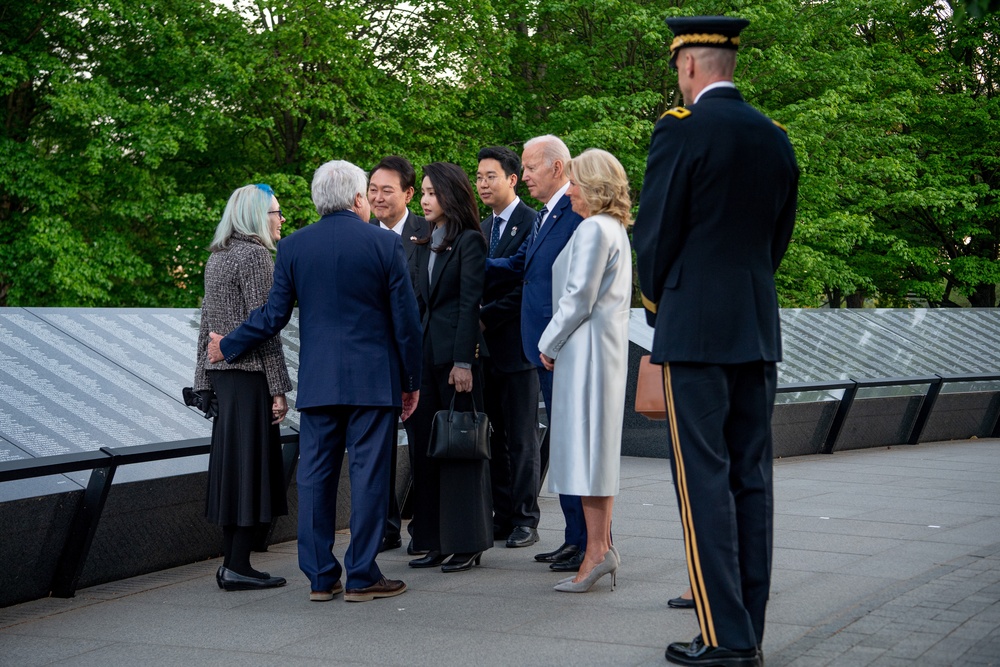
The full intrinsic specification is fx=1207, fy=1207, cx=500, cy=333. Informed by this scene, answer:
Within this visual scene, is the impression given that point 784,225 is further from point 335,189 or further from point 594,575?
point 335,189

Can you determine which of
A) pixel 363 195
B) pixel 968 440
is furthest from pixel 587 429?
pixel 968 440

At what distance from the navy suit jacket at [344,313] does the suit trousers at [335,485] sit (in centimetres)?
12

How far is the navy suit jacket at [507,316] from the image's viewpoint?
7039mm

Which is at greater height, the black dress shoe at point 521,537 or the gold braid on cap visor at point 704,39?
the gold braid on cap visor at point 704,39

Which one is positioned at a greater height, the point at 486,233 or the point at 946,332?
the point at 486,233

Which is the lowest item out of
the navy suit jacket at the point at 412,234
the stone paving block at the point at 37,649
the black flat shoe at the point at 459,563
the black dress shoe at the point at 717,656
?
the black flat shoe at the point at 459,563

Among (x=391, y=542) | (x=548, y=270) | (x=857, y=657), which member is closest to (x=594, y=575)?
(x=857, y=657)

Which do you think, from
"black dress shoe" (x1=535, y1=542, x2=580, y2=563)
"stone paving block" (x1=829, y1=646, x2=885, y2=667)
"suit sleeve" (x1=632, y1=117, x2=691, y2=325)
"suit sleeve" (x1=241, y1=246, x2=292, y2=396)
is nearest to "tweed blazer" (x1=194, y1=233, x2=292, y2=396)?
"suit sleeve" (x1=241, y1=246, x2=292, y2=396)

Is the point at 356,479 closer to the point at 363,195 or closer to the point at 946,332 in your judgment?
the point at 363,195

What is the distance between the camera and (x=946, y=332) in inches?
611

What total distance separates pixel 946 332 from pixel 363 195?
11.5m

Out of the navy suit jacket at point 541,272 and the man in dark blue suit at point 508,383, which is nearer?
the navy suit jacket at point 541,272

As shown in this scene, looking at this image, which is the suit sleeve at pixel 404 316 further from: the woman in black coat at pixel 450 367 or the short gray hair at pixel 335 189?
the woman in black coat at pixel 450 367

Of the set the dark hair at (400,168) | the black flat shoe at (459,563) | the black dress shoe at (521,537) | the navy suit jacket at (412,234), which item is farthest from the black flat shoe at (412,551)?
the dark hair at (400,168)
